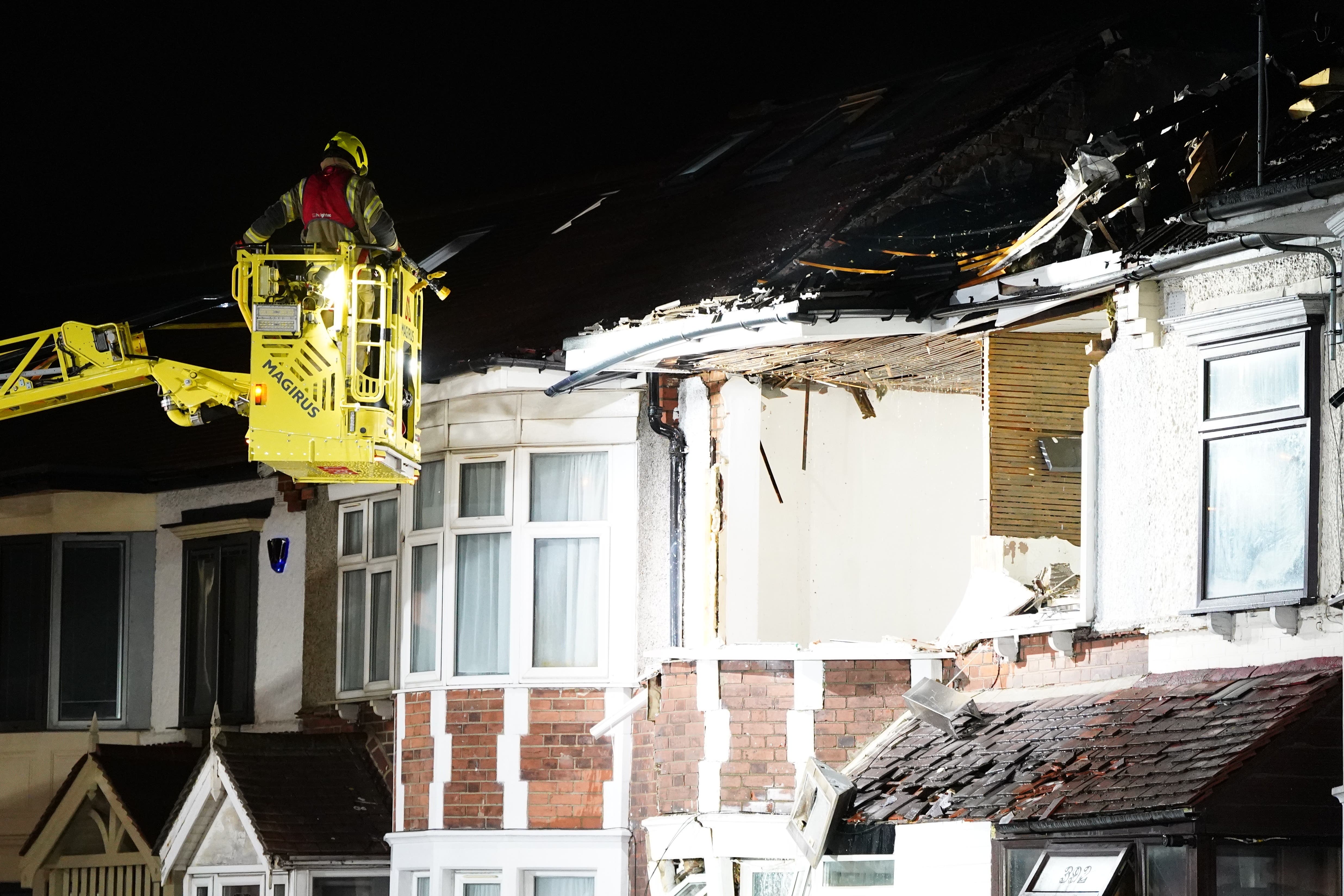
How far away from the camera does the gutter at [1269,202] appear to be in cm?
1145

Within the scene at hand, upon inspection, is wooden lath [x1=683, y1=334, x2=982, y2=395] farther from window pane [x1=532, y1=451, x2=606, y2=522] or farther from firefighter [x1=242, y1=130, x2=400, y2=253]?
firefighter [x1=242, y1=130, x2=400, y2=253]

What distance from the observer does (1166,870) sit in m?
12.5

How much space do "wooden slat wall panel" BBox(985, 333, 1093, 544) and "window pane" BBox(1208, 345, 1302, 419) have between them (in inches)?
87.8

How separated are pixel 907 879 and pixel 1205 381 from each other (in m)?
4.14

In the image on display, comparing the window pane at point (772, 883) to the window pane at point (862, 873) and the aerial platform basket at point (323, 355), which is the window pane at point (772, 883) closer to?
the window pane at point (862, 873)

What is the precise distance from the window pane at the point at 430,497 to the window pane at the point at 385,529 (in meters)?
0.82

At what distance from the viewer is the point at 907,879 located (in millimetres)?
15070

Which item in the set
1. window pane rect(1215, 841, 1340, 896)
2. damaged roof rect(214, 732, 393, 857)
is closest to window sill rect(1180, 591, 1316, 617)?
window pane rect(1215, 841, 1340, 896)

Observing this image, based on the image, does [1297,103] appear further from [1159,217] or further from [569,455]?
[569,455]

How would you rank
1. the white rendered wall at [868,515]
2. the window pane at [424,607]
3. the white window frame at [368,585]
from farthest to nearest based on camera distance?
the white window frame at [368,585], the window pane at [424,607], the white rendered wall at [868,515]

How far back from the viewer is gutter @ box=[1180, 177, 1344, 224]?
11453mm

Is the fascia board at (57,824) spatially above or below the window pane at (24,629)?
below

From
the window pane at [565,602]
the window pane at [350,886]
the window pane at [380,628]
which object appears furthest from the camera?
the window pane at [380,628]

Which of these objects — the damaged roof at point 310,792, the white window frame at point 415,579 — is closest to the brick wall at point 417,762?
the white window frame at point 415,579
